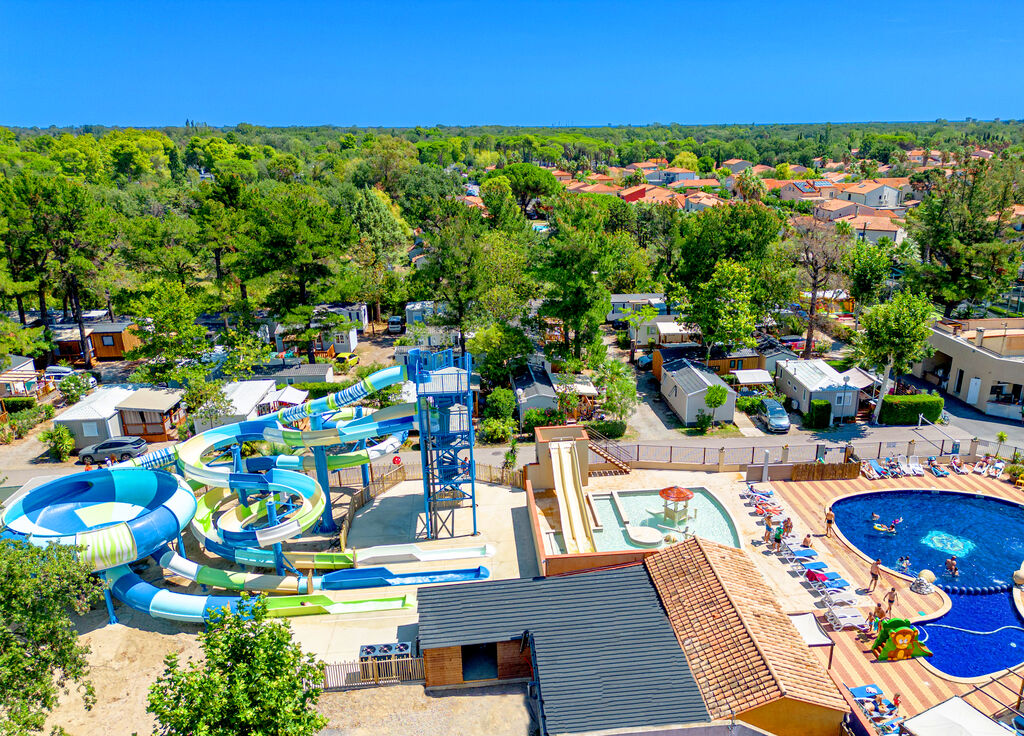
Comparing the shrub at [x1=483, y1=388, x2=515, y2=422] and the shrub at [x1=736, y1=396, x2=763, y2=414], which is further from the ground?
the shrub at [x1=483, y1=388, x2=515, y2=422]

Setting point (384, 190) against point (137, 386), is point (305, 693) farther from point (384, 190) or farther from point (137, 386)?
point (384, 190)

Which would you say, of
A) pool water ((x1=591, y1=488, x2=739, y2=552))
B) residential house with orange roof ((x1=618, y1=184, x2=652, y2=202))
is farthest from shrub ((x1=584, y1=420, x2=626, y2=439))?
residential house with orange roof ((x1=618, y1=184, x2=652, y2=202))

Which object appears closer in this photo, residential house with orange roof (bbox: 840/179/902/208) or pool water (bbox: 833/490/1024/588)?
pool water (bbox: 833/490/1024/588)

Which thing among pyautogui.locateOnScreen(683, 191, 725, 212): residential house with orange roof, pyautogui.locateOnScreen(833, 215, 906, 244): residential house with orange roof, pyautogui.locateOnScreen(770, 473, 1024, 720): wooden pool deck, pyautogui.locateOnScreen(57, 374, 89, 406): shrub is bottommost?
pyautogui.locateOnScreen(770, 473, 1024, 720): wooden pool deck

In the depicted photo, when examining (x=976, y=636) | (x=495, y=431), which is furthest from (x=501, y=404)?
(x=976, y=636)

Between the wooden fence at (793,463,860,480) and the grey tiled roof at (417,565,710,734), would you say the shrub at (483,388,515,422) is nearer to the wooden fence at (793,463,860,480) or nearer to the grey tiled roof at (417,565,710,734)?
the wooden fence at (793,463,860,480)

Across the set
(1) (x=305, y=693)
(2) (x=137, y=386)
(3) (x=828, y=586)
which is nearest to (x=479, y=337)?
(2) (x=137, y=386)

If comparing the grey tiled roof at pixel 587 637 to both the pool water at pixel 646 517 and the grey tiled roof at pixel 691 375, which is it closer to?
the pool water at pixel 646 517

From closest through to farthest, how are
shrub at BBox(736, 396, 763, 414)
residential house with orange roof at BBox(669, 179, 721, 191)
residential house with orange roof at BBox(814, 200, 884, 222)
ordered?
1. shrub at BBox(736, 396, 763, 414)
2. residential house with orange roof at BBox(814, 200, 884, 222)
3. residential house with orange roof at BBox(669, 179, 721, 191)
